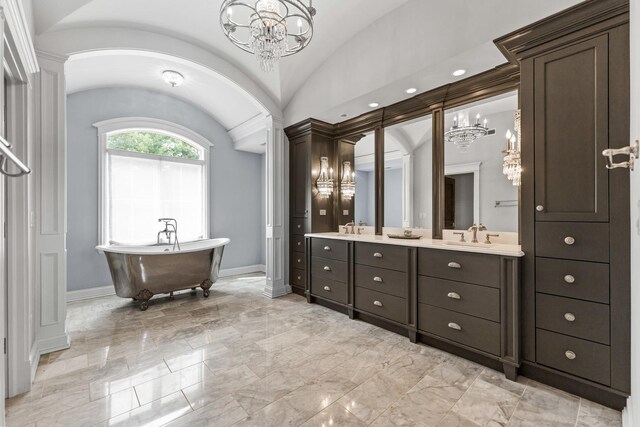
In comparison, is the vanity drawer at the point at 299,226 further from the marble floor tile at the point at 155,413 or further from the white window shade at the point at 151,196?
the marble floor tile at the point at 155,413

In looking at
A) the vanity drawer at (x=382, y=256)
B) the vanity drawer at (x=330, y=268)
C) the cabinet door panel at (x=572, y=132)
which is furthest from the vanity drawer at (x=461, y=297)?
the vanity drawer at (x=330, y=268)

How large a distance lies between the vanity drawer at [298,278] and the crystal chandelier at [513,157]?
2728mm

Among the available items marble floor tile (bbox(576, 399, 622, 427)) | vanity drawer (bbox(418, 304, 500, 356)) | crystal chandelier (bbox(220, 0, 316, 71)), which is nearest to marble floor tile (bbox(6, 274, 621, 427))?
marble floor tile (bbox(576, 399, 622, 427))

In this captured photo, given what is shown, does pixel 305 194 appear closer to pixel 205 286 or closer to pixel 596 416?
pixel 205 286

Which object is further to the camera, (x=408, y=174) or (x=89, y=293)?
(x=89, y=293)

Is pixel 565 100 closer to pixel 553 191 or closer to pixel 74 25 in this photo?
pixel 553 191

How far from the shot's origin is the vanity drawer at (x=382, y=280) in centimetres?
280

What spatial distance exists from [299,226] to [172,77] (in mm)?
2762

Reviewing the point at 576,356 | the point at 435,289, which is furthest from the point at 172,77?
the point at 576,356

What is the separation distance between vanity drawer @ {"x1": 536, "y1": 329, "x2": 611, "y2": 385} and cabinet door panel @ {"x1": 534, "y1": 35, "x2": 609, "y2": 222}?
0.79m

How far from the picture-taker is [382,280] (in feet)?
9.75

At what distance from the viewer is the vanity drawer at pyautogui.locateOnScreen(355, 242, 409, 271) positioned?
2.79 m

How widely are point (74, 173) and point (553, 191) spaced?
18.3 ft

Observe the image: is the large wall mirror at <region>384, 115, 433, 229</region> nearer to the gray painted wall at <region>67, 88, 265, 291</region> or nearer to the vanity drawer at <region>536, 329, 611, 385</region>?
the vanity drawer at <region>536, 329, 611, 385</region>
